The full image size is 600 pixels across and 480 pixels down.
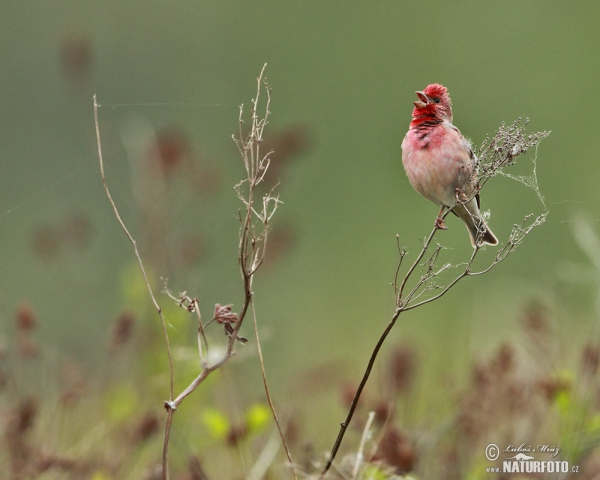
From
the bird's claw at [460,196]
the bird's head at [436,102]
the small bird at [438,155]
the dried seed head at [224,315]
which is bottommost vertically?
the dried seed head at [224,315]

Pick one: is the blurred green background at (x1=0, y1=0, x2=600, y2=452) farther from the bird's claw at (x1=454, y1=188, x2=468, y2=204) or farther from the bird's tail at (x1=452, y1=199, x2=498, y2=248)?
the bird's claw at (x1=454, y1=188, x2=468, y2=204)

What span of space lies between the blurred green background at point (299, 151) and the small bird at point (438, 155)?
2032mm

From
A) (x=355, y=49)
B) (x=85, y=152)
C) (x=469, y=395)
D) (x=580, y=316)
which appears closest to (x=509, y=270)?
(x=580, y=316)

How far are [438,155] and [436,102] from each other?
122mm

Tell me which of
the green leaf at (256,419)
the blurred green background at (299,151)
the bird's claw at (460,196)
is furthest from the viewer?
the blurred green background at (299,151)

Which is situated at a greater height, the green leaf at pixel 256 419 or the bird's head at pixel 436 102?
the bird's head at pixel 436 102

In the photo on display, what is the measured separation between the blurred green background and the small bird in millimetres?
2032

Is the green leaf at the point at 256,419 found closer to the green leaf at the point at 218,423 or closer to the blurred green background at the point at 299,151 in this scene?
the green leaf at the point at 218,423

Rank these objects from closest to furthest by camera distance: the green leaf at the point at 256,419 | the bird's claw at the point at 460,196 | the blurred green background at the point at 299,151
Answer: the bird's claw at the point at 460,196 → the green leaf at the point at 256,419 → the blurred green background at the point at 299,151

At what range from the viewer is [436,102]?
6.69ft

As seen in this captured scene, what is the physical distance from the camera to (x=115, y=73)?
13.1 metres

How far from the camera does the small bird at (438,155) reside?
2.01m

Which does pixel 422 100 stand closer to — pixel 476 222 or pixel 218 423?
pixel 476 222

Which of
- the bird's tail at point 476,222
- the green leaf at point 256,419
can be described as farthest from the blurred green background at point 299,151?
the bird's tail at point 476,222
